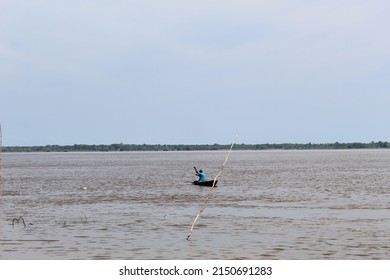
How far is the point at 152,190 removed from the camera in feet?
171

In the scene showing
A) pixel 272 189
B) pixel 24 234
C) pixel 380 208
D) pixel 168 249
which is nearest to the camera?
Result: pixel 168 249

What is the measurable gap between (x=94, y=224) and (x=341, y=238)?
35.9ft

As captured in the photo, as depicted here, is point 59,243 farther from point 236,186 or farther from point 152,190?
point 236,186

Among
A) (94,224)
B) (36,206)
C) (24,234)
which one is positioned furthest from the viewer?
(36,206)

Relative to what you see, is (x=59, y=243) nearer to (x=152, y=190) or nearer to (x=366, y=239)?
(x=366, y=239)

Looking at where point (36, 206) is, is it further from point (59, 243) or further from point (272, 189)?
point (272, 189)

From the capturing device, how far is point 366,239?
24.8m

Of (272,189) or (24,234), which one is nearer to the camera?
(24,234)
